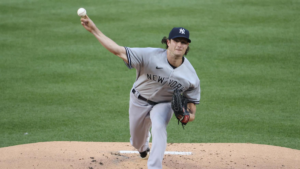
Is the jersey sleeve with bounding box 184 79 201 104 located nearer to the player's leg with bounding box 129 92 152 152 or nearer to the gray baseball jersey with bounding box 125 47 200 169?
the gray baseball jersey with bounding box 125 47 200 169

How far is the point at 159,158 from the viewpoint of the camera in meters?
4.03

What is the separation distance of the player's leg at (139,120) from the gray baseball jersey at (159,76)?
0.40ft

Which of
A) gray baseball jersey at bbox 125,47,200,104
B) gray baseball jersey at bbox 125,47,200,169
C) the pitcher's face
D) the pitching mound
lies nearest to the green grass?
the pitching mound

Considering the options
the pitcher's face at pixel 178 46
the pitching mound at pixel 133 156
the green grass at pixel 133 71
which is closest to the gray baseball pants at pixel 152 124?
the pitching mound at pixel 133 156

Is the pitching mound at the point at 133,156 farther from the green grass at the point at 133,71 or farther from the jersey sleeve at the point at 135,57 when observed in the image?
the jersey sleeve at the point at 135,57

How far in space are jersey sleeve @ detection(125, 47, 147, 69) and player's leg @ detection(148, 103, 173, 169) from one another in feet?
1.88

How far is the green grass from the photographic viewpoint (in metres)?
6.38

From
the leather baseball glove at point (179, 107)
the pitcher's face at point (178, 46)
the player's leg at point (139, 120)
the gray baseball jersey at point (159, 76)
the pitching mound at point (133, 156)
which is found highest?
the pitcher's face at point (178, 46)

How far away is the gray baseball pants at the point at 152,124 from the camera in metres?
4.05

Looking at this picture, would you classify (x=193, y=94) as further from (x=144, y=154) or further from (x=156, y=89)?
(x=144, y=154)

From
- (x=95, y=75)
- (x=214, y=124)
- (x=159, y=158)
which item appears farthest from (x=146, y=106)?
(x=95, y=75)

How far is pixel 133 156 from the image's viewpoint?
5246 mm

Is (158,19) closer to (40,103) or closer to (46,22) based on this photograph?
(46,22)

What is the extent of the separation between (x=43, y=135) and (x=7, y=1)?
9.78m
